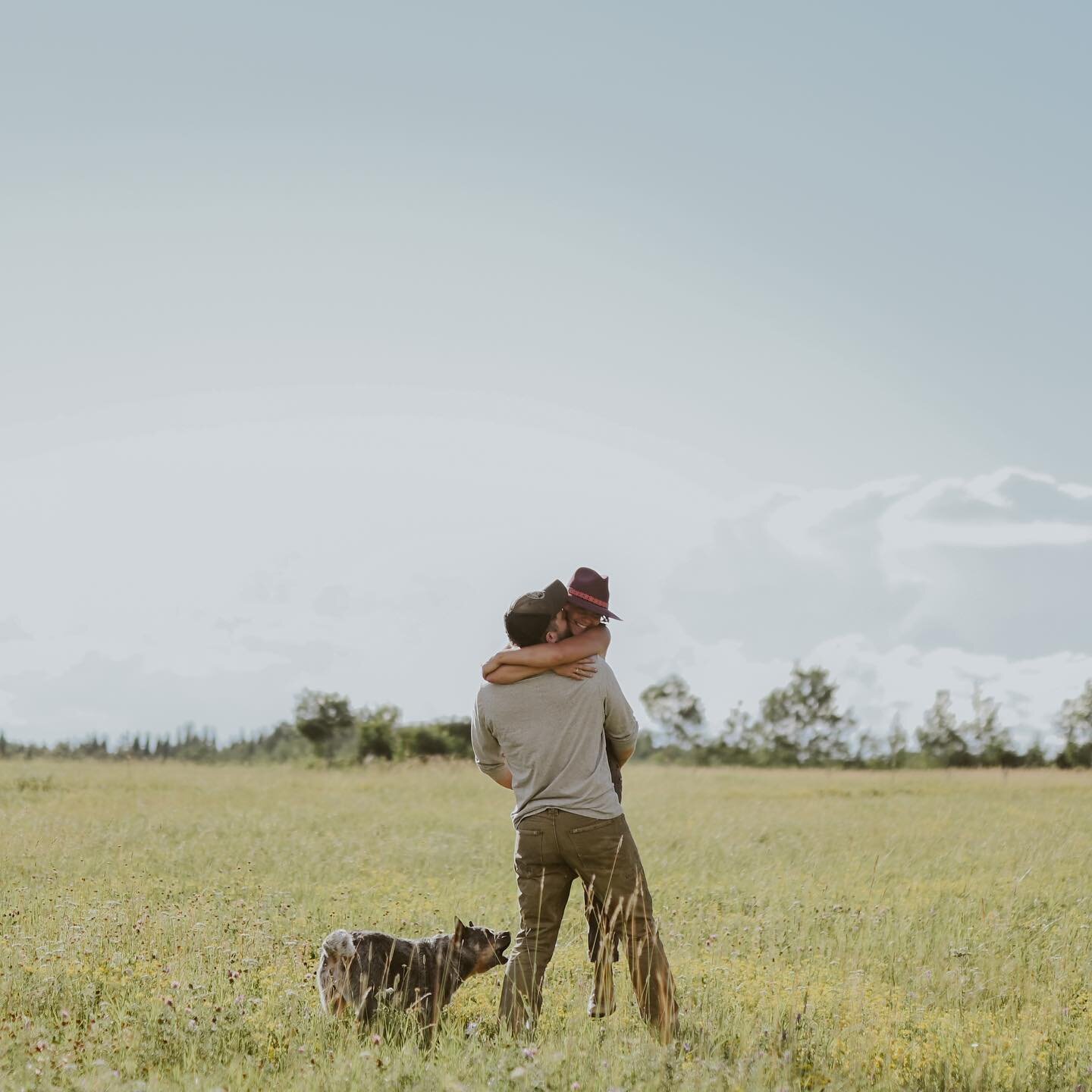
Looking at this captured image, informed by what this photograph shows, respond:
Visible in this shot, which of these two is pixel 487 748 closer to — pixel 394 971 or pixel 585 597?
pixel 585 597

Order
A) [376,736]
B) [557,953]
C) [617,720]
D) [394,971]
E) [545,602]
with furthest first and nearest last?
[376,736]
[557,953]
[394,971]
[617,720]
[545,602]

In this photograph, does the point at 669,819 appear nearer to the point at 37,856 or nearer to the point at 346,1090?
the point at 37,856

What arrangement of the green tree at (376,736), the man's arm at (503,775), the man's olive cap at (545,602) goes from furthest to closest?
the green tree at (376,736)
the man's arm at (503,775)
the man's olive cap at (545,602)

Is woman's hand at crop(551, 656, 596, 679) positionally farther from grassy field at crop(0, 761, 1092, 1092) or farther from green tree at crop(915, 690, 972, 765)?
green tree at crop(915, 690, 972, 765)

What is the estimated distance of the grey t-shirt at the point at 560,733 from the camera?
5.58 meters

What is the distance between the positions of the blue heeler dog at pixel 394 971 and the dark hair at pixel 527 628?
1.87 m

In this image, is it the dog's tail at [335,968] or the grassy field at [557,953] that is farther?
the dog's tail at [335,968]

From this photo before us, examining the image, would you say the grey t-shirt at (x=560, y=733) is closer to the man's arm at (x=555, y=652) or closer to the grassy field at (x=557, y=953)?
the man's arm at (x=555, y=652)

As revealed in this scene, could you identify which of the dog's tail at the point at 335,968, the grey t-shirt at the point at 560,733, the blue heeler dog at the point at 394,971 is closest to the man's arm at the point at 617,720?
the grey t-shirt at the point at 560,733

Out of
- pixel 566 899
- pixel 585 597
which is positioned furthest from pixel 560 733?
pixel 566 899

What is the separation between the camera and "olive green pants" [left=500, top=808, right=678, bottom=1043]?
559 centimetres

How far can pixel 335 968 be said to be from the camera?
236 inches

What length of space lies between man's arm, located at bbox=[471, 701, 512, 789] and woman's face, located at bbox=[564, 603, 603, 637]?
69 cm

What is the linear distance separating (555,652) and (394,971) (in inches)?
88.8
